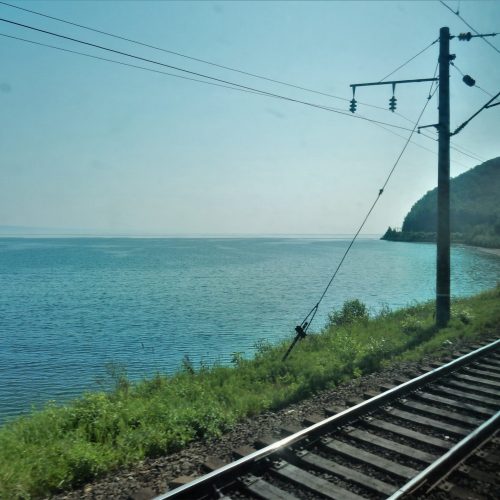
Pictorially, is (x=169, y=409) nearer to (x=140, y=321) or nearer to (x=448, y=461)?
(x=448, y=461)

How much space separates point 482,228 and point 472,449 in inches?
6073

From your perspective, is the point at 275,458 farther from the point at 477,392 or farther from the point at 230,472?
the point at 477,392

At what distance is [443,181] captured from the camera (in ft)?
50.5

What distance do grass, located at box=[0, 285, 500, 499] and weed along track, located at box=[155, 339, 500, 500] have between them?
1.47 metres

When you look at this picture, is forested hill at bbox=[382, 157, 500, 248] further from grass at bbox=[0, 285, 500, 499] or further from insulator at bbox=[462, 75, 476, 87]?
grass at bbox=[0, 285, 500, 499]

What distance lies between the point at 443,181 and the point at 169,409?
11896 millimetres

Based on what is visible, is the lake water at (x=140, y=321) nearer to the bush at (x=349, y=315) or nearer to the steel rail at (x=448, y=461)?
the bush at (x=349, y=315)

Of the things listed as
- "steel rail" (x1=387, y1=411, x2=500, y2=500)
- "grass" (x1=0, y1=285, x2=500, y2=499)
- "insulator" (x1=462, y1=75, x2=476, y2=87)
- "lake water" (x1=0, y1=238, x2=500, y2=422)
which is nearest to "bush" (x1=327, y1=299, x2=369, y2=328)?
"lake water" (x1=0, y1=238, x2=500, y2=422)

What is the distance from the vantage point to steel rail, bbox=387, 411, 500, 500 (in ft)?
16.1

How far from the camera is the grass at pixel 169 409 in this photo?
6.06 m

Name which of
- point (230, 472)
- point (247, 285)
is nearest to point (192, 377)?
point (230, 472)

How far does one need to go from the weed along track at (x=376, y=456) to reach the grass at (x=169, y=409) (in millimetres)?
1470

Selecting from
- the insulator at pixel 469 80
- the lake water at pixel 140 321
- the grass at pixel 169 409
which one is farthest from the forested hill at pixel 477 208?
the grass at pixel 169 409

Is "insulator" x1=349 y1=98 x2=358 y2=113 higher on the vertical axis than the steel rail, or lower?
higher
